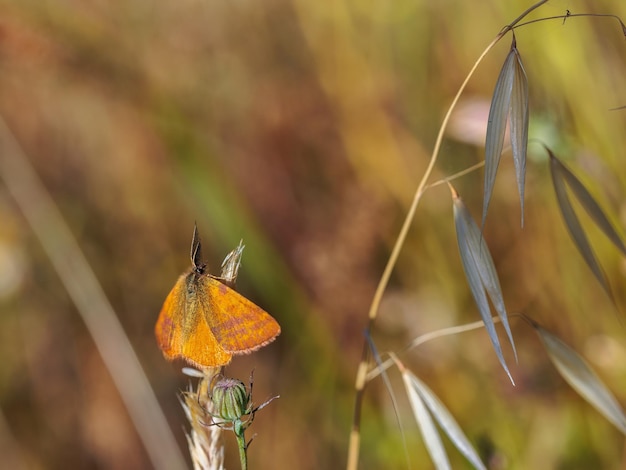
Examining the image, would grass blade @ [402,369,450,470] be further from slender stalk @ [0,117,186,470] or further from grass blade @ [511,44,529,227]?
slender stalk @ [0,117,186,470]

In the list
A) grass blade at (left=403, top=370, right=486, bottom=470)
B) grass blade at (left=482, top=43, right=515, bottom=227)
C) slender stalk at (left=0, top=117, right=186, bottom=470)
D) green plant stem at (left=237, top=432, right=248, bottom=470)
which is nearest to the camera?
green plant stem at (left=237, top=432, right=248, bottom=470)

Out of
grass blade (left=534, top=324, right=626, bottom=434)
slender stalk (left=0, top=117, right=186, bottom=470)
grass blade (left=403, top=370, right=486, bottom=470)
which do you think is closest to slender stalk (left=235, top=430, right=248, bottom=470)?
grass blade (left=403, top=370, right=486, bottom=470)

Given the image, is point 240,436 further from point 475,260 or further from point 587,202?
point 587,202

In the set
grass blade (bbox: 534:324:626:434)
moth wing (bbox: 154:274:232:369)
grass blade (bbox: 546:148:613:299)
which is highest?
moth wing (bbox: 154:274:232:369)

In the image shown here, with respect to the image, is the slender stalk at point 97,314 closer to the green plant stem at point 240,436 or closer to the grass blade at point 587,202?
the green plant stem at point 240,436

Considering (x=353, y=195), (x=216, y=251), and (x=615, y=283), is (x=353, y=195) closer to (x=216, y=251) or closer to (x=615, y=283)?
(x=216, y=251)

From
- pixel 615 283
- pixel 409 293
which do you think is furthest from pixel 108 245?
pixel 615 283

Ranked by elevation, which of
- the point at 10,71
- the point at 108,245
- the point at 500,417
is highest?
the point at 10,71

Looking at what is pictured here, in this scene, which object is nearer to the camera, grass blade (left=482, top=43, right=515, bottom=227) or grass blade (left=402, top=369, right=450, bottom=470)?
grass blade (left=482, top=43, right=515, bottom=227)
